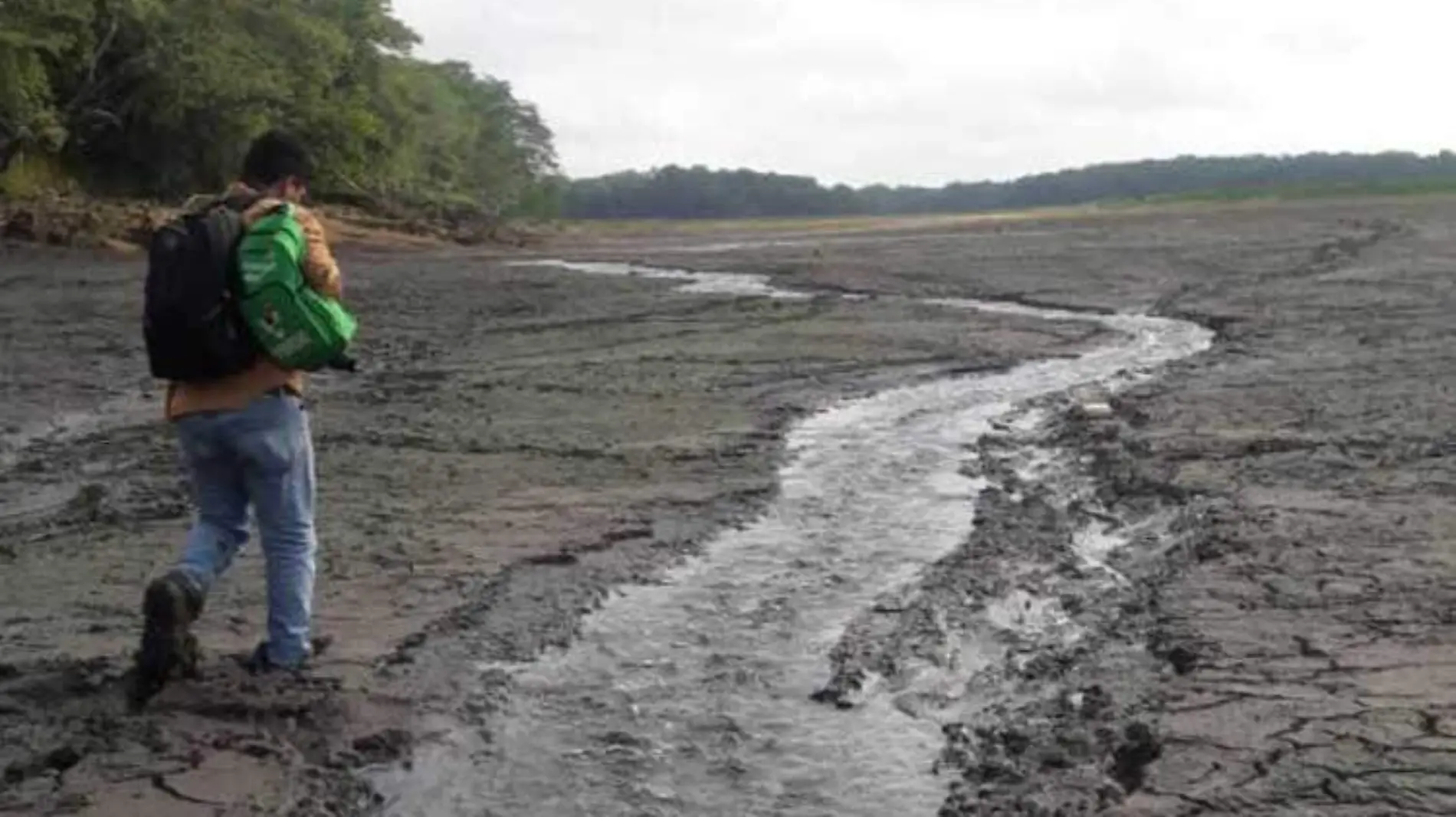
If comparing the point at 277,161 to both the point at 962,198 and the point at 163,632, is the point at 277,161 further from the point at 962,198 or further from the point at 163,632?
the point at 962,198

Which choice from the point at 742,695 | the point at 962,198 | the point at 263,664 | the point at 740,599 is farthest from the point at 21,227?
the point at 962,198

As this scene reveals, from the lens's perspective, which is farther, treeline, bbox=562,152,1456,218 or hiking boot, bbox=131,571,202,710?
treeline, bbox=562,152,1456,218

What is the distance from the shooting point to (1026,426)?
39.3ft

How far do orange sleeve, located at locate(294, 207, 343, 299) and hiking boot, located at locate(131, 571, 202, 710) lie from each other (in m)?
1.02

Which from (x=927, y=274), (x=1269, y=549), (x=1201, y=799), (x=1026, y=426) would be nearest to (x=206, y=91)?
(x=927, y=274)

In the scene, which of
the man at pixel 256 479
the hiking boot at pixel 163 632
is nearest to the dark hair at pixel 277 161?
the man at pixel 256 479

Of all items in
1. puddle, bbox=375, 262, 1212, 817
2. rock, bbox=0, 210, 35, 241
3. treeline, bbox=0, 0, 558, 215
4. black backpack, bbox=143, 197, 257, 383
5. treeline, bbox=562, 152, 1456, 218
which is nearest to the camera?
puddle, bbox=375, 262, 1212, 817

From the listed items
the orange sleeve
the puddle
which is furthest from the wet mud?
the orange sleeve

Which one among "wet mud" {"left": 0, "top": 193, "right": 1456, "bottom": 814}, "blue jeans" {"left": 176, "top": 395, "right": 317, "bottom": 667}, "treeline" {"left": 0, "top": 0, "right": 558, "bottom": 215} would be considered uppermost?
"treeline" {"left": 0, "top": 0, "right": 558, "bottom": 215}

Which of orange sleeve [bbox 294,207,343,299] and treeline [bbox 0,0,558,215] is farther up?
A: treeline [bbox 0,0,558,215]

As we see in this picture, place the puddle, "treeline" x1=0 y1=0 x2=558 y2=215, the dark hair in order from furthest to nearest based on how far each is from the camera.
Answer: "treeline" x1=0 y1=0 x2=558 y2=215 → the dark hair → the puddle

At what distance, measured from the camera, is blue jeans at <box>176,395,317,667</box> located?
18.5 ft

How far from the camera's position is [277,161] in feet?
18.4

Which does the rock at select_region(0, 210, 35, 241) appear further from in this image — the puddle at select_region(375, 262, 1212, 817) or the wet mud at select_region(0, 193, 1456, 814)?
the puddle at select_region(375, 262, 1212, 817)
